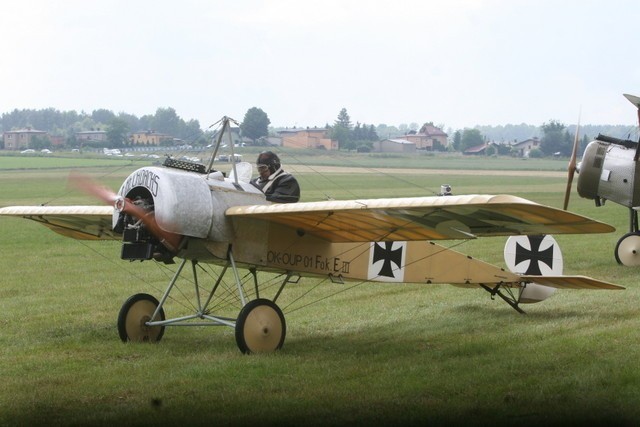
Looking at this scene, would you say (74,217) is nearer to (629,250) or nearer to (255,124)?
(255,124)

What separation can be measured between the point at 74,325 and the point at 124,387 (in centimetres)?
A: 367

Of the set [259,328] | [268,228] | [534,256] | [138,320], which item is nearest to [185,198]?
[268,228]

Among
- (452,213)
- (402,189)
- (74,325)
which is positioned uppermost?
(452,213)

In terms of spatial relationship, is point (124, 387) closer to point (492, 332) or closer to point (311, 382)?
point (311, 382)

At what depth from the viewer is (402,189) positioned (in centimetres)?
4631

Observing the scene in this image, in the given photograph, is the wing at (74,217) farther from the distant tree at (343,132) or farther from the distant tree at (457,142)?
the distant tree at (457,142)

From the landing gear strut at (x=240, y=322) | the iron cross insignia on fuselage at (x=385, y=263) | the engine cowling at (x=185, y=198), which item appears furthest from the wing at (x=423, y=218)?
the landing gear strut at (x=240, y=322)

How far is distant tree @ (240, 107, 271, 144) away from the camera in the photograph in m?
11.5

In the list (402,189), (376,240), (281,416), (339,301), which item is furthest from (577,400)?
(402,189)

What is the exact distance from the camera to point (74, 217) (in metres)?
11.1

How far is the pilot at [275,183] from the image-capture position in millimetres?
10453

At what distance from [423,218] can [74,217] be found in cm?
413

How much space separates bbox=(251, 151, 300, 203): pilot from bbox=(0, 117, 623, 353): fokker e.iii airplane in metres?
0.19

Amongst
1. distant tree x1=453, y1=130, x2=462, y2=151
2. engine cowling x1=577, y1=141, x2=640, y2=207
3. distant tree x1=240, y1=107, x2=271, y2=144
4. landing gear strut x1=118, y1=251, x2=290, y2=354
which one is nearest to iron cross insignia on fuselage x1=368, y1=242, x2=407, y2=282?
landing gear strut x1=118, y1=251, x2=290, y2=354
